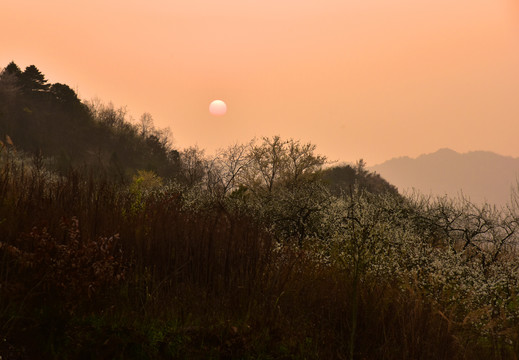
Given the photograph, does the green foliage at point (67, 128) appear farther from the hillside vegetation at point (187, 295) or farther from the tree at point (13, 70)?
the hillside vegetation at point (187, 295)

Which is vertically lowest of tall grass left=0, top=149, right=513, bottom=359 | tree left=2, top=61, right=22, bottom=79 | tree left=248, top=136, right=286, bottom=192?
tall grass left=0, top=149, right=513, bottom=359

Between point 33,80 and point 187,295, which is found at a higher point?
point 33,80

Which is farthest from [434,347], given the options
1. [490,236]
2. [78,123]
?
[78,123]

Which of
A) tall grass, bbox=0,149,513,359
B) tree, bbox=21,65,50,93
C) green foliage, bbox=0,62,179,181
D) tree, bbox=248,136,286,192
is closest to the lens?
tall grass, bbox=0,149,513,359

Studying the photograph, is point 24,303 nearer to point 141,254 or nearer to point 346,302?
point 141,254

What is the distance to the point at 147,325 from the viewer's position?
4672 mm

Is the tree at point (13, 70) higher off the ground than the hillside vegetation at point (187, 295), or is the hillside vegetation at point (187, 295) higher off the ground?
the tree at point (13, 70)

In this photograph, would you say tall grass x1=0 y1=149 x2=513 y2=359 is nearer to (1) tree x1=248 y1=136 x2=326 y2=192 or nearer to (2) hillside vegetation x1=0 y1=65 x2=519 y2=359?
(2) hillside vegetation x1=0 y1=65 x2=519 y2=359

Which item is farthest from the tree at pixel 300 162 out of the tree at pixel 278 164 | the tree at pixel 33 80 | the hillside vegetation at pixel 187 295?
the tree at pixel 33 80

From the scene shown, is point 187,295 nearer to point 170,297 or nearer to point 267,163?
point 170,297

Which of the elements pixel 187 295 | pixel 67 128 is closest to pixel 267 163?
pixel 187 295

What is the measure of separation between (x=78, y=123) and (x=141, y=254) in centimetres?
4443

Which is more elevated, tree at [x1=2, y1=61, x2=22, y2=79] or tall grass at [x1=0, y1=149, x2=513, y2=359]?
tree at [x1=2, y1=61, x2=22, y2=79]

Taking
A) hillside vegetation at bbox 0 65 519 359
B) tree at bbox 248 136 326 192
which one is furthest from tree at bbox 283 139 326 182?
hillside vegetation at bbox 0 65 519 359
